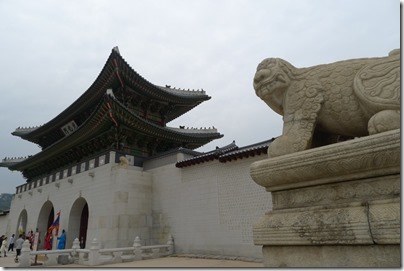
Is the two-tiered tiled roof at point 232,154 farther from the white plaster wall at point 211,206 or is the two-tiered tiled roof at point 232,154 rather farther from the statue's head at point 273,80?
the statue's head at point 273,80

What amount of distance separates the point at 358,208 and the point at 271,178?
0.65 m

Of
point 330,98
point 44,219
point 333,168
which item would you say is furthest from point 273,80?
point 44,219

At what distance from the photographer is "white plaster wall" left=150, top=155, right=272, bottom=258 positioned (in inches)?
423

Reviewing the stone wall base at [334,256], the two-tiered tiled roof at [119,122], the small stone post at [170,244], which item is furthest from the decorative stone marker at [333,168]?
the two-tiered tiled roof at [119,122]

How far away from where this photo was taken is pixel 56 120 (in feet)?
69.7

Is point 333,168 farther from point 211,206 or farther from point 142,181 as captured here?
point 142,181

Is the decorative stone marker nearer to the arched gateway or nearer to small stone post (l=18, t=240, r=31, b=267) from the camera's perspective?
small stone post (l=18, t=240, r=31, b=267)

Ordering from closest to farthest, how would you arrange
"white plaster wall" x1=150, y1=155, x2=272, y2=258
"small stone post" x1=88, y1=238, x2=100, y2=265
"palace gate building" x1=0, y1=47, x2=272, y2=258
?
"small stone post" x1=88, y1=238, x2=100, y2=265 < "white plaster wall" x1=150, y1=155, x2=272, y2=258 < "palace gate building" x1=0, y1=47, x2=272, y2=258

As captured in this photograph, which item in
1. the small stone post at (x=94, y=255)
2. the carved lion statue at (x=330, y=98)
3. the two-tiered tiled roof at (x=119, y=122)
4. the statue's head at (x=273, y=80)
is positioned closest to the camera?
the carved lion statue at (x=330, y=98)

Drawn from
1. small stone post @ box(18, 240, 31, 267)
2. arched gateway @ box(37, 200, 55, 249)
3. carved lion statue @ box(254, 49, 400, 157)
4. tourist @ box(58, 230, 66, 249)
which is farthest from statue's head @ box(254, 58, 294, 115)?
arched gateway @ box(37, 200, 55, 249)

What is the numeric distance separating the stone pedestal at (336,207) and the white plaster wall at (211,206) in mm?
8311

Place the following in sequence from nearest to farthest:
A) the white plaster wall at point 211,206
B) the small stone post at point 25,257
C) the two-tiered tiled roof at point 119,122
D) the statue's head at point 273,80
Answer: the statue's head at point 273,80 → the small stone post at point 25,257 → the white plaster wall at point 211,206 → the two-tiered tiled roof at point 119,122

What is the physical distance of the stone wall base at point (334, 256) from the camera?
1793 mm

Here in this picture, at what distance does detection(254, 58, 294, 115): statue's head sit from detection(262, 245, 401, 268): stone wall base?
133 cm
